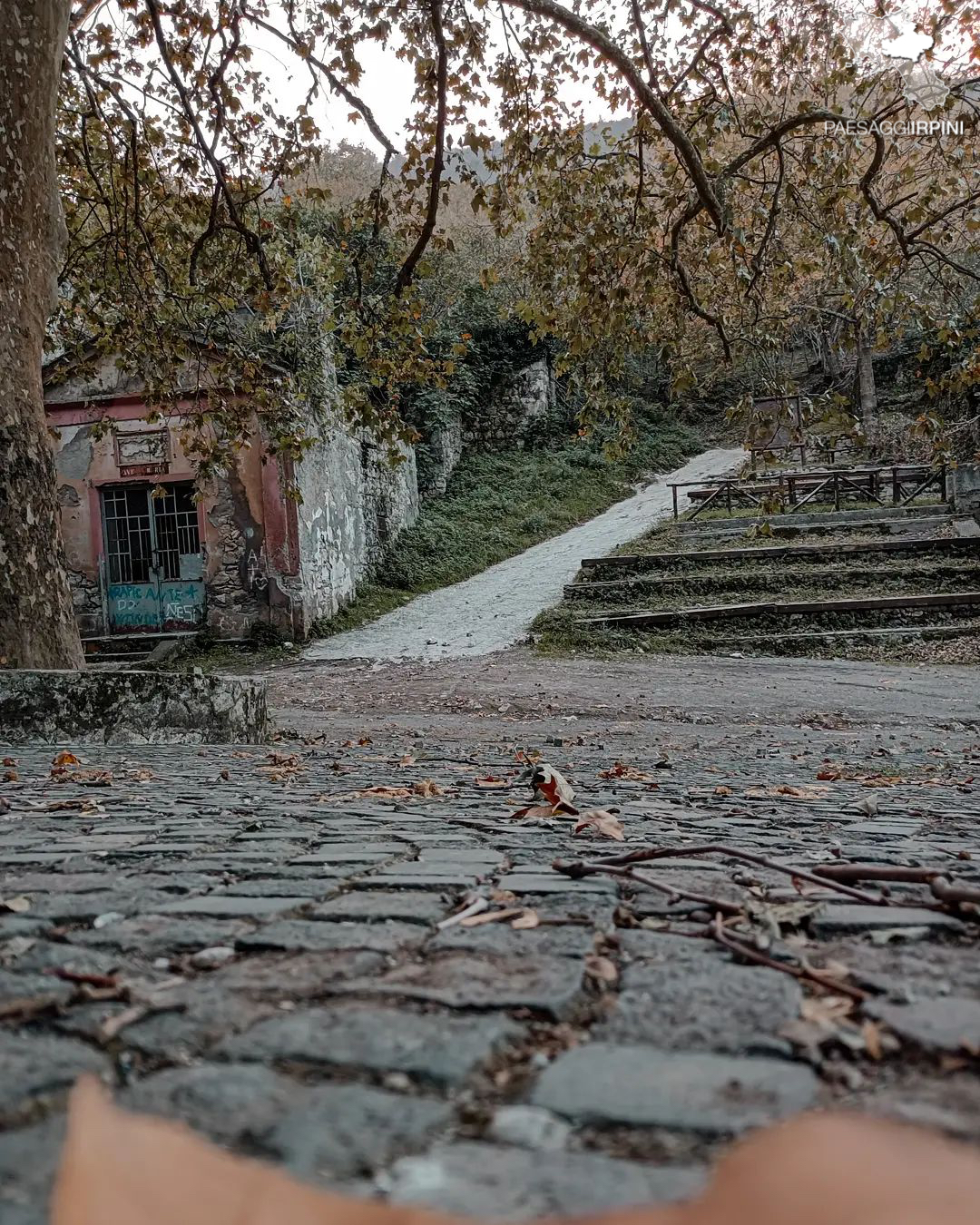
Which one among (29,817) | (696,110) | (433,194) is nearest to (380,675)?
(433,194)

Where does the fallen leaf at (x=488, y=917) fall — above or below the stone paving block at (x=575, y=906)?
above

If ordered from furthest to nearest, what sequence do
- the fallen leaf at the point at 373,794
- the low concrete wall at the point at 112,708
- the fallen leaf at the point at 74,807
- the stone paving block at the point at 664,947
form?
the low concrete wall at the point at 112,708
the fallen leaf at the point at 373,794
the fallen leaf at the point at 74,807
the stone paving block at the point at 664,947

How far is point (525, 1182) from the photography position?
80 centimetres

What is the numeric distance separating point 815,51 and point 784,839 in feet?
27.9

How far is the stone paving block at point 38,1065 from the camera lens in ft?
3.12

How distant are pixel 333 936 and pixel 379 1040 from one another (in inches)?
19.5

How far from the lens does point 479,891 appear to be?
73.3 inches

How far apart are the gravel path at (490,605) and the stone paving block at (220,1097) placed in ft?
42.4

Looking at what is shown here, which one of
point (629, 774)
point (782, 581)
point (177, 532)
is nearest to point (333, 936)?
point (629, 774)

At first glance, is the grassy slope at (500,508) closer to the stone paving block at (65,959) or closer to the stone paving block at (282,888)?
the stone paving block at (282,888)

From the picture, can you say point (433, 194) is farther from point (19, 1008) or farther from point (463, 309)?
point (463, 309)

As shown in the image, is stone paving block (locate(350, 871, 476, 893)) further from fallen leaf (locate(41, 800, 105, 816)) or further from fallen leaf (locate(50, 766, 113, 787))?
fallen leaf (locate(50, 766, 113, 787))

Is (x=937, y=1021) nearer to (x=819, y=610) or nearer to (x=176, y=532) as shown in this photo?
(x=819, y=610)

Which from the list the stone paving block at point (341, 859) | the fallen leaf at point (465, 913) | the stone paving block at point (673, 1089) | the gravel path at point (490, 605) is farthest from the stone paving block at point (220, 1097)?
the gravel path at point (490, 605)
